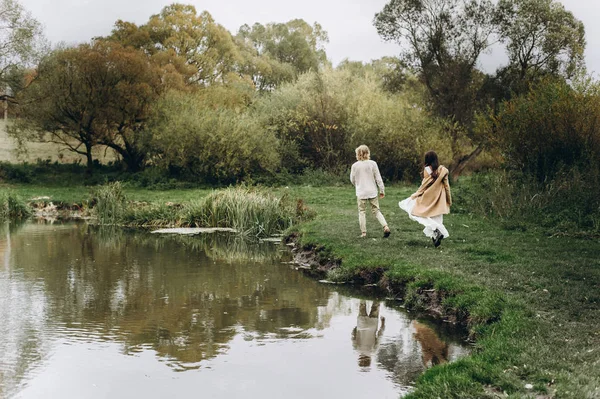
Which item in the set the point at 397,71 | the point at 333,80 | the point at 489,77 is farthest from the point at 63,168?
the point at 489,77

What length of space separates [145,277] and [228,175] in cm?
2323

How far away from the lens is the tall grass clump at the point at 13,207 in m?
27.0

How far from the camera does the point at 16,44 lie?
41.2 meters

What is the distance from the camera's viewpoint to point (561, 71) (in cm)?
3831

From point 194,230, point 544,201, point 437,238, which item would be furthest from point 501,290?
point 194,230

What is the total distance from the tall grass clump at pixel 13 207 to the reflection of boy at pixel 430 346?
22270 millimetres

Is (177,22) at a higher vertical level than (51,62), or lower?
higher

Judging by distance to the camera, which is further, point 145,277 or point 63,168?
point 63,168

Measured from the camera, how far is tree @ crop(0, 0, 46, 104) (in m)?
41.1

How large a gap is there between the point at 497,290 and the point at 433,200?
4825mm

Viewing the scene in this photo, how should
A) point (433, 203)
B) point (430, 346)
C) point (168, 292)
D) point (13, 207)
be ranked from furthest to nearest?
point (13, 207) → point (433, 203) → point (168, 292) → point (430, 346)

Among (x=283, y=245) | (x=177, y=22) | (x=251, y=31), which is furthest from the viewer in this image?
(x=251, y=31)

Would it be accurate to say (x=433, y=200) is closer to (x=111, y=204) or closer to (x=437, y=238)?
(x=437, y=238)

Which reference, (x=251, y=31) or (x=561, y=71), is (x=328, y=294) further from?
(x=251, y=31)
